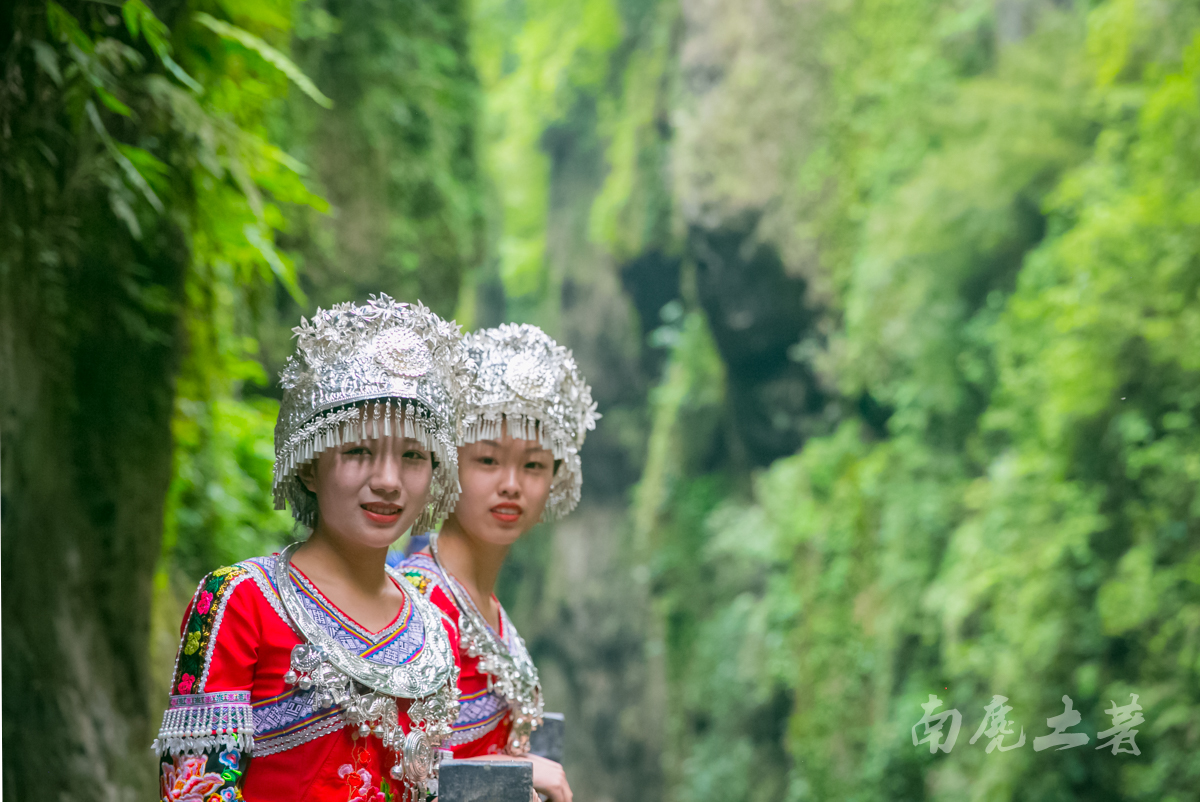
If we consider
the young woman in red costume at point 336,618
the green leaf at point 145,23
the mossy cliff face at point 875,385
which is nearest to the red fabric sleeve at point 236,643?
the young woman in red costume at point 336,618

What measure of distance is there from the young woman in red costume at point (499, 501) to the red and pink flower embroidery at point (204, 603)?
62 cm

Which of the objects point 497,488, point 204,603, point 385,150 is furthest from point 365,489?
point 385,150

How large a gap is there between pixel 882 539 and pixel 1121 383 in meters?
3.25

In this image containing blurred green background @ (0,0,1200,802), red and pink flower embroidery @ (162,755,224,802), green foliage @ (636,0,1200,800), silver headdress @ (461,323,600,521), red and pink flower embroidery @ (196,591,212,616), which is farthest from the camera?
green foliage @ (636,0,1200,800)

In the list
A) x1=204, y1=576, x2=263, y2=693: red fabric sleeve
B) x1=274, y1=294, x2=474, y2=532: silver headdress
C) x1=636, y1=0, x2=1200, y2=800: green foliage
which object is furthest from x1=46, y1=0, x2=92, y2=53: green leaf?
x1=636, y1=0, x2=1200, y2=800: green foliage

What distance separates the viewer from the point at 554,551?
1691 centimetres

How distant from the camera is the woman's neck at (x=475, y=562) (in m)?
2.55

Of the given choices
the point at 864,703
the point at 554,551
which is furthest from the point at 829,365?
the point at 554,551

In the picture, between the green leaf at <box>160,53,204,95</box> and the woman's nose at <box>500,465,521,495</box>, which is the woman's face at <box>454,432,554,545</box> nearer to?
the woman's nose at <box>500,465,521,495</box>

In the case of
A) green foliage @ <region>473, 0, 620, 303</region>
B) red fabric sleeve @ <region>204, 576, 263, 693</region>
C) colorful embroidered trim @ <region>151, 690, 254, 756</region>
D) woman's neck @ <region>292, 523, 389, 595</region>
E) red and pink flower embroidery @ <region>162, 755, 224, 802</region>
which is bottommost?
red and pink flower embroidery @ <region>162, 755, 224, 802</region>

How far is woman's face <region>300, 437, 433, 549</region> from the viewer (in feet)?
6.31

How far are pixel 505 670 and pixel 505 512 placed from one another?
0.37 m

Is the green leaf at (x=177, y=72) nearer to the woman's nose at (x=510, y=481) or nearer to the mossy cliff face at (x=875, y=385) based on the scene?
the woman's nose at (x=510, y=481)

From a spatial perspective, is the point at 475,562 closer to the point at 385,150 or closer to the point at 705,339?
the point at 385,150
